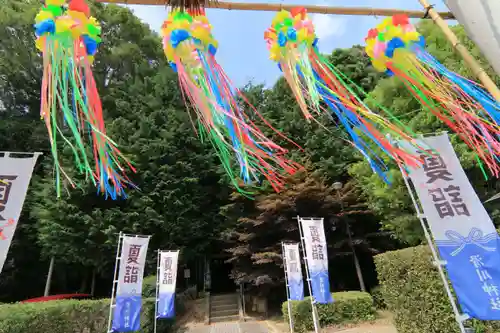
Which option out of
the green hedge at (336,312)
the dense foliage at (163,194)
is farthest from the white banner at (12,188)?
the dense foliage at (163,194)

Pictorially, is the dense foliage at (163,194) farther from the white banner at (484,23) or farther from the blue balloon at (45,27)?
the blue balloon at (45,27)

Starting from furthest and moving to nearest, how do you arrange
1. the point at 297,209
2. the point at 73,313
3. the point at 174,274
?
1. the point at 297,209
2. the point at 174,274
3. the point at 73,313

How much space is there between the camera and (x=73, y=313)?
8.54 metres

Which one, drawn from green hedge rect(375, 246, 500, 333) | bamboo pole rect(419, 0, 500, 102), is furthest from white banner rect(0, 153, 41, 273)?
green hedge rect(375, 246, 500, 333)

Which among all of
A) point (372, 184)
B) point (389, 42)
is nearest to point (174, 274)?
point (372, 184)

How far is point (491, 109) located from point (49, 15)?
9.78 ft

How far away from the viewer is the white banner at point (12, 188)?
3.95m

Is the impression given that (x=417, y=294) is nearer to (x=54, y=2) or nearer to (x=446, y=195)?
(x=446, y=195)

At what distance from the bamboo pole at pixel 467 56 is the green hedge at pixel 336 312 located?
33.0ft

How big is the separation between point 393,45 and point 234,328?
12.2 meters

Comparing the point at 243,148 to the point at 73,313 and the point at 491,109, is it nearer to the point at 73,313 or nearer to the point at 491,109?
the point at 491,109

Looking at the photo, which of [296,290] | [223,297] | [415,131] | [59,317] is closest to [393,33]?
[415,131]

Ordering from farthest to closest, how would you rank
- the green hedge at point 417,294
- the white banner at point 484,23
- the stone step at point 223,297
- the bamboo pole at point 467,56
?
the stone step at point 223,297 → the green hedge at point 417,294 → the bamboo pole at point 467,56 → the white banner at point 484,23

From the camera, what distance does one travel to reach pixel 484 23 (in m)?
1.42
